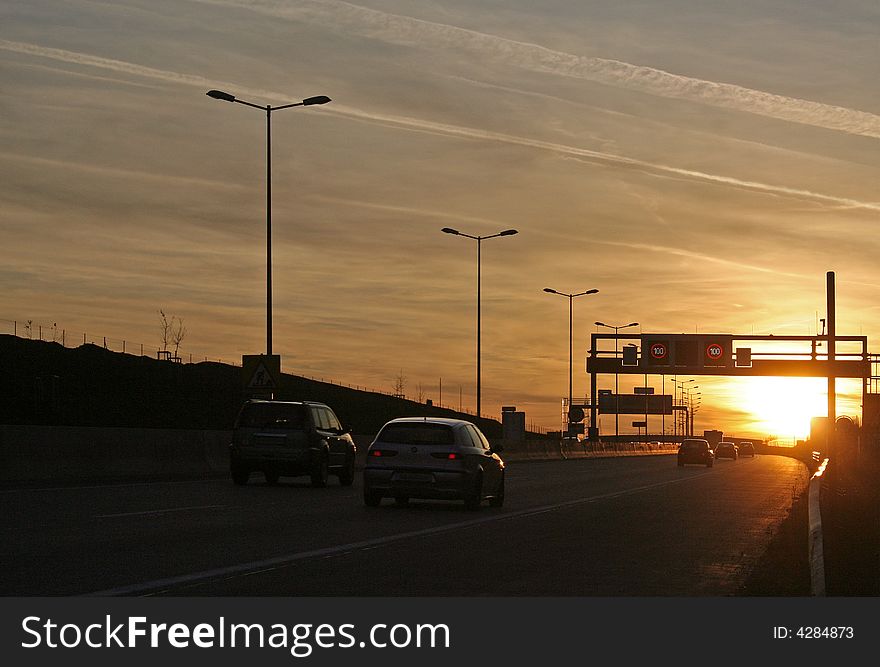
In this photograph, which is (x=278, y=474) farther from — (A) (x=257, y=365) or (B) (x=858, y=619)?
(B) (x=858, y=619)

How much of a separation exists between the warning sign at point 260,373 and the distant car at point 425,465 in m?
16.4

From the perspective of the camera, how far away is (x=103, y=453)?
3097 centimetres

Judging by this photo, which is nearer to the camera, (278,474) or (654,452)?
(278,474)

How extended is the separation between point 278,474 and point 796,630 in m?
22.1

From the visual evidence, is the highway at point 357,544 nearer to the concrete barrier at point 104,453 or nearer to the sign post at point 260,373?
the concrete barrier at point 104,453

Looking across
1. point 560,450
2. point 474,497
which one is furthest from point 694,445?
point 474,497

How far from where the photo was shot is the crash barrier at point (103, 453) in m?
28.2

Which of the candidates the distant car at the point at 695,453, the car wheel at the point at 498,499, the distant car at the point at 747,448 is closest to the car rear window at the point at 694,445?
the distant car at the point at 695,453

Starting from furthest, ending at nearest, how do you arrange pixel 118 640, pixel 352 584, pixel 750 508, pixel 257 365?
pixel 257 365 → pixel 750 508 → pixel 352 584 → pixel 118 640

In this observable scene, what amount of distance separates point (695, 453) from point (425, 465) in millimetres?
44789

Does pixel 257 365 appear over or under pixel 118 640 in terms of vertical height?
over

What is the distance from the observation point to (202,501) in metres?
23.5

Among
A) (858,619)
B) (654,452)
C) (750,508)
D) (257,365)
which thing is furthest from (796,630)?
(654,452)

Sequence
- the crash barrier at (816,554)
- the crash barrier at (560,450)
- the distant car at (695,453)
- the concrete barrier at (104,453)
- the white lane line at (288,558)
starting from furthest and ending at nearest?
the crash barrier at (560,450) < the distant car at (695,453) < the concrete barrier at (104,453) < the white lane line at (288,558) < the crash barrier at (816,554)
